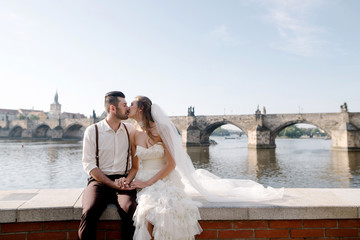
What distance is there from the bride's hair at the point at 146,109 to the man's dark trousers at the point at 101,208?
2.33 feet

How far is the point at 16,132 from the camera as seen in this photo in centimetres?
6931

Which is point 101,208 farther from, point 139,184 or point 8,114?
point 8,114

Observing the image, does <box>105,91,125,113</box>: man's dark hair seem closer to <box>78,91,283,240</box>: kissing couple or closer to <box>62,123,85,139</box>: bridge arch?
<box>78,91,283,240</box>: kissing couple

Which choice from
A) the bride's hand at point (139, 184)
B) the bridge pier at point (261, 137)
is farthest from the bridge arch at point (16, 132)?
the bride's hand at point (139, 184)

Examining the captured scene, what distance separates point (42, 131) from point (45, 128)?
1.02m

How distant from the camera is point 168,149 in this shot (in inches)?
115

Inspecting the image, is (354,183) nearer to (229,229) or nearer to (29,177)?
(229,229)

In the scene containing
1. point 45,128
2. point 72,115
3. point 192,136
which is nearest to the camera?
point 192,136

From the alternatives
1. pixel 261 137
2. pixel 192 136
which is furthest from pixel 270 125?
pixel 192 136

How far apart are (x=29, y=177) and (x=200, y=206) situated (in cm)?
1347

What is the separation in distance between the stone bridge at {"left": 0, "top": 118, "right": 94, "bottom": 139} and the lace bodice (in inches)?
1992

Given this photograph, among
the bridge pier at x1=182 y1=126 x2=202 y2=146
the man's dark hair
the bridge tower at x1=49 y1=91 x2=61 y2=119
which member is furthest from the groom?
the bridge tower at x1=49 y1=91 x2=61 y2=119

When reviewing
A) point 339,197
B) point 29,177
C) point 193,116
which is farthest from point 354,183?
point 193,116

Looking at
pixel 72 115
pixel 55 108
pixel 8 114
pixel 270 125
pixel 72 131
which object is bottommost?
pixel 72 131
